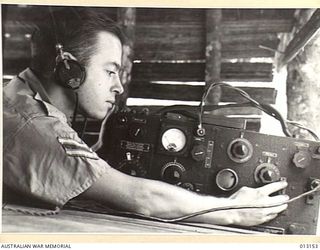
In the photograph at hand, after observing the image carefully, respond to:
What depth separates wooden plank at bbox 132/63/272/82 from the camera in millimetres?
668

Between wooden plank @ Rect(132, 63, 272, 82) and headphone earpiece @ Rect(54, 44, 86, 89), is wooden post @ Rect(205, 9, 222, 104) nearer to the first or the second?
wooden plank @ Rect(132, 63, 272, 82)

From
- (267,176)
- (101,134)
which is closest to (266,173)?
(267,176)

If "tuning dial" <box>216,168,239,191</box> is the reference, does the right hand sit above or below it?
below

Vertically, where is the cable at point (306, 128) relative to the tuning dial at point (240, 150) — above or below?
above

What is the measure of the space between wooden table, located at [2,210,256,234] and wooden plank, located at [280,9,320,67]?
0.82ft

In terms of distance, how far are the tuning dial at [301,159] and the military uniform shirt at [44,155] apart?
0.86 ft

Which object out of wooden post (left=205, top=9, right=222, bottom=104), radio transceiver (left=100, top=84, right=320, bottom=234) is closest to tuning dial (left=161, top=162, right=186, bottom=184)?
radio transceiver (left=100, top=84, right=320, bottom=234)

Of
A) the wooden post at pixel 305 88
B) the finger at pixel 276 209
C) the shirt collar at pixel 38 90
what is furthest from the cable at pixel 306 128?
the shirt collar at pixel 38 90

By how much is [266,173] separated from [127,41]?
27 cm

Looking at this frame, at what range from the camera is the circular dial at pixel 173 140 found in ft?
2.16

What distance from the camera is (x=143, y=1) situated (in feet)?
2.23

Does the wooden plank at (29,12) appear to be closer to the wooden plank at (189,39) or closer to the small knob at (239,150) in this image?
the wooden plank at (189,39)

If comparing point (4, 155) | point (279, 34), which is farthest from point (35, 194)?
point (279, 34)

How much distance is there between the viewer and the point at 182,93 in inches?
26.1
